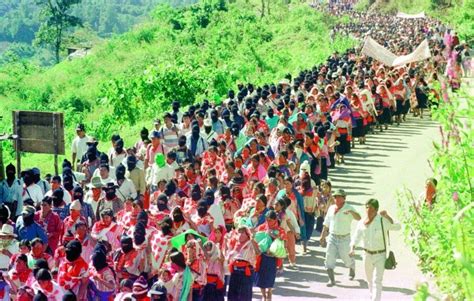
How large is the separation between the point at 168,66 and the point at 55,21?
45.2 m

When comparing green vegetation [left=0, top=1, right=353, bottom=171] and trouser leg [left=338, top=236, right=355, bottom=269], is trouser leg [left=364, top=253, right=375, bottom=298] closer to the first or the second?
trouser leg [left=338, top=236, right=355, bottom=269]

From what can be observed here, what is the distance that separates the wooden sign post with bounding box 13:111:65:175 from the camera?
53.0 feet

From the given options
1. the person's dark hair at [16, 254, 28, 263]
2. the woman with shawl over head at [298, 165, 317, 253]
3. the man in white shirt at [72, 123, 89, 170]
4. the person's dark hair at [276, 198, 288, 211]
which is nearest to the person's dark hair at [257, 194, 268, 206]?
the person's dark hair at [276, 198, 288, 211]

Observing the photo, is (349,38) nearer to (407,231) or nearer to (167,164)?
(167,164)

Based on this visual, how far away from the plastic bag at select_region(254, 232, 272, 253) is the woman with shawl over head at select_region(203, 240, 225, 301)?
79 centimetres

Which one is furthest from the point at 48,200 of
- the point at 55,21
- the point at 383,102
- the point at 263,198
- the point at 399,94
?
the point at 55,21

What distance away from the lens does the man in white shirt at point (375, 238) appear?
11755 millimetres

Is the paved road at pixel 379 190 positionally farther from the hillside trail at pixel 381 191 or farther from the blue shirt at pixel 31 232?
the blue shirt at pixel 31 232

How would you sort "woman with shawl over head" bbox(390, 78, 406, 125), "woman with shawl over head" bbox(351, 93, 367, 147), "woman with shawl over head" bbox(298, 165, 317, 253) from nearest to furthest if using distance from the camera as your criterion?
"woman with shawl over head" bbox(298, 165, 317, 253), "woman with shawl over head" bbox(351, 93, 367, 147), "woman with shawl over head" bbox(390, 78, 406, 125)

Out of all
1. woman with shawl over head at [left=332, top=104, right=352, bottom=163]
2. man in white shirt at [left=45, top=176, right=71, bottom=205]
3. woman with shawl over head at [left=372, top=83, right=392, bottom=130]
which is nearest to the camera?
man in white shirt at [left=45, top=176, right=71, bottom=205]

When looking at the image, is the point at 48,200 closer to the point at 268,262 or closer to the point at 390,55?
the point at 268,262

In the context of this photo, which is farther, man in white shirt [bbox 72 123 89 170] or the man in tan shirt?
→ man in white shirt [bbox 72 123 89 170]

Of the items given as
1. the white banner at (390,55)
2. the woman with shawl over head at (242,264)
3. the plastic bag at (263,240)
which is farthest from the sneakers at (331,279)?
the white banner at (390,55)

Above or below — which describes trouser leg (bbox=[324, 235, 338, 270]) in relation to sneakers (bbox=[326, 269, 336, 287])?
above
